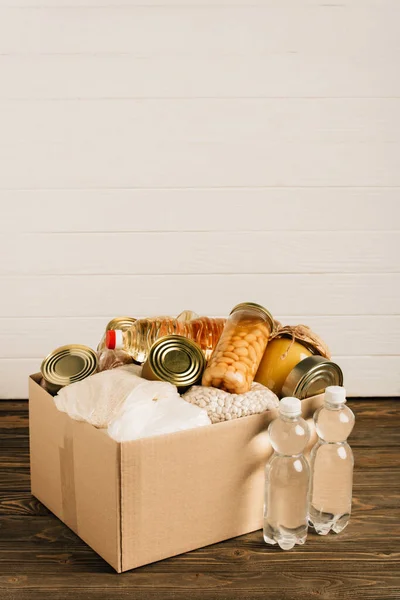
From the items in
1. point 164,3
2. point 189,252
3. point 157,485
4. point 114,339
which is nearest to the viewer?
point 157,485

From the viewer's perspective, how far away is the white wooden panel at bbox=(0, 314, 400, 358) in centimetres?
207

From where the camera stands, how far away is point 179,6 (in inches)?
76.0

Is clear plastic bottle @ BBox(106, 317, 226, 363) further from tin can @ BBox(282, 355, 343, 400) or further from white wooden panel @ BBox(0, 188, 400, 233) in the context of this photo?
white wooden panel @ BBox(0, 188, 400, 233)

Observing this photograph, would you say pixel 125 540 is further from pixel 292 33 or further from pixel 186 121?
pixel 292 33

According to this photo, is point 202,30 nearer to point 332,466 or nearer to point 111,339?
point 111,339

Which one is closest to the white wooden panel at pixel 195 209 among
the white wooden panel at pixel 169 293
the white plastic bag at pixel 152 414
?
the white wooden panel at pixel 169 293

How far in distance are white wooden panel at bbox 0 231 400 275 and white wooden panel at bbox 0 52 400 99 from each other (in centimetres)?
36

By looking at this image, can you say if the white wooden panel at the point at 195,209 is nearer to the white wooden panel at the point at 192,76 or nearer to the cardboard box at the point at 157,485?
the white wooden panel at the point at 192,76

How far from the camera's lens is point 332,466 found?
1245mm

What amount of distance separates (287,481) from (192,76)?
1158 millimetres

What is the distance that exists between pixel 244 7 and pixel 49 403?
117cm

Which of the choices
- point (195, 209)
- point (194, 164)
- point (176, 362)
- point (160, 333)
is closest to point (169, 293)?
point (195, 209)

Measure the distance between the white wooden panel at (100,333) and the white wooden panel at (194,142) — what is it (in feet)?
1.18

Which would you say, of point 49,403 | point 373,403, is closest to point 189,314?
point 49,403
